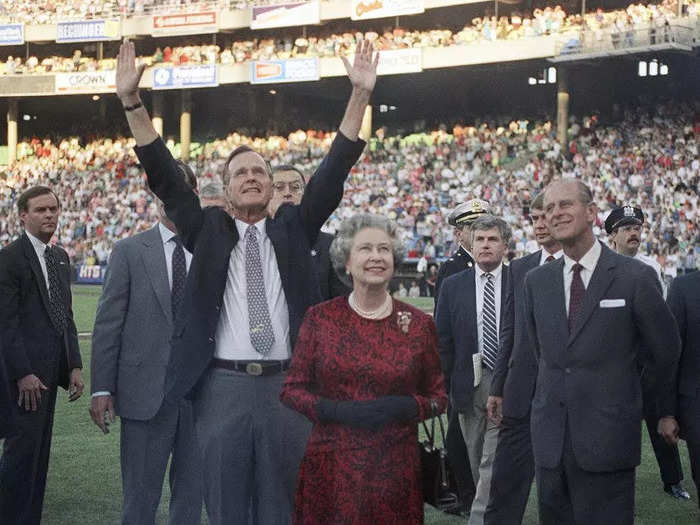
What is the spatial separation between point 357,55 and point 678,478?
4.71 meters

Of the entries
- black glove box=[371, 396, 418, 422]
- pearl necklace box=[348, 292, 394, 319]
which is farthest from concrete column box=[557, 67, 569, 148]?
black glove box=[371, 396, 418, 422]

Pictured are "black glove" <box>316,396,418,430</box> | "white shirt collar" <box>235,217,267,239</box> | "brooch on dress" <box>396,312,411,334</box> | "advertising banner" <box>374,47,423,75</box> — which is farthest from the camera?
"advertising banner" <box>374,47,423,75</box>

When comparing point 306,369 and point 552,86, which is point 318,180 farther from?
point 552,86

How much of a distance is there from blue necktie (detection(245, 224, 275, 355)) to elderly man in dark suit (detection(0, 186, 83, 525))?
2122mm

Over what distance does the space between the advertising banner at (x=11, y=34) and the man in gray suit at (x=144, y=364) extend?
46.7 metres

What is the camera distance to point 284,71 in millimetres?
42844

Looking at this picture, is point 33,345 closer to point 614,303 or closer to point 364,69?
point 364,69

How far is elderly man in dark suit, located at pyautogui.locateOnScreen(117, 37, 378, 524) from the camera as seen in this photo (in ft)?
14.9

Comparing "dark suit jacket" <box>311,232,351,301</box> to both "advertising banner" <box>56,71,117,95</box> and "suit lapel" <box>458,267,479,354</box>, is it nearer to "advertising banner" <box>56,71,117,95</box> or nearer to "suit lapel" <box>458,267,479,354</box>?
"suit lapel" <box>458,267,479,354</box>

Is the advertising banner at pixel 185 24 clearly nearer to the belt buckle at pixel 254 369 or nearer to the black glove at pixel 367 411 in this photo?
the belt buckle at pixel 254 369

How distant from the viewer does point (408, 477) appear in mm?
4160

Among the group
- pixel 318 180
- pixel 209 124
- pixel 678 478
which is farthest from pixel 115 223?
pixel 318 180

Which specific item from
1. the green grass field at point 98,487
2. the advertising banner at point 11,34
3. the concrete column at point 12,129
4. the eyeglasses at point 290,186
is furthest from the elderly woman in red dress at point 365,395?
the advertising banner at point 11,34

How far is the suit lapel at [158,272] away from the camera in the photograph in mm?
5898
